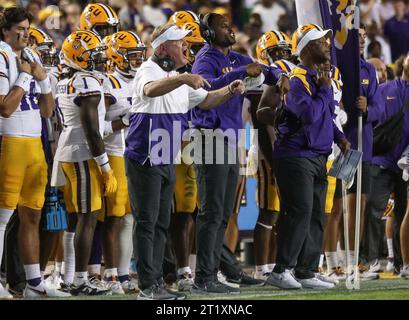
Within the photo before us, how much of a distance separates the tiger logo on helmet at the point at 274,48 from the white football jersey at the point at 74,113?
190 centimetres

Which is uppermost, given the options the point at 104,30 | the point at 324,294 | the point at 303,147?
the point at 104,30

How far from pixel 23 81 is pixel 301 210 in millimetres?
2475

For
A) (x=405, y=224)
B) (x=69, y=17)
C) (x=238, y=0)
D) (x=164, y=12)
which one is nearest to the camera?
(x=405, y=224)

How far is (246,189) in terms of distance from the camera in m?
13.9

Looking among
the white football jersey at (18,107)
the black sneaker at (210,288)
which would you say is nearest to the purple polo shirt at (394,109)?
the black sneaker at (210,288)

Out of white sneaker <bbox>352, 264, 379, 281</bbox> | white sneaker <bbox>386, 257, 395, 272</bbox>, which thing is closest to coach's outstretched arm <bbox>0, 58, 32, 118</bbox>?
white sneaker <bbox>352, 264, 379, 281</bbox>

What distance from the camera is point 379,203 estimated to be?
12484mm

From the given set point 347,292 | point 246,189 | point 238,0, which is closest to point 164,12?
point 238,0

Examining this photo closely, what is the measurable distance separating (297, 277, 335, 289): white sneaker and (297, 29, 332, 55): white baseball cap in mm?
1938

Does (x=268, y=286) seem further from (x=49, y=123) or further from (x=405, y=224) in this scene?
(x=49, y=123)

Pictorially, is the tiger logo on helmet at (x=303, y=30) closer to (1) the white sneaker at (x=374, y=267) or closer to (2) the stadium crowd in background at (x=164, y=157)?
(2) the stadium crowd in background at (x=164, y=157)

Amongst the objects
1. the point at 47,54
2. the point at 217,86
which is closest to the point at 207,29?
the point at 217,86

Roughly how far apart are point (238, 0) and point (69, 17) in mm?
4486

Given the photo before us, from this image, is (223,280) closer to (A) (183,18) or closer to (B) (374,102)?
(B) (374,102)
